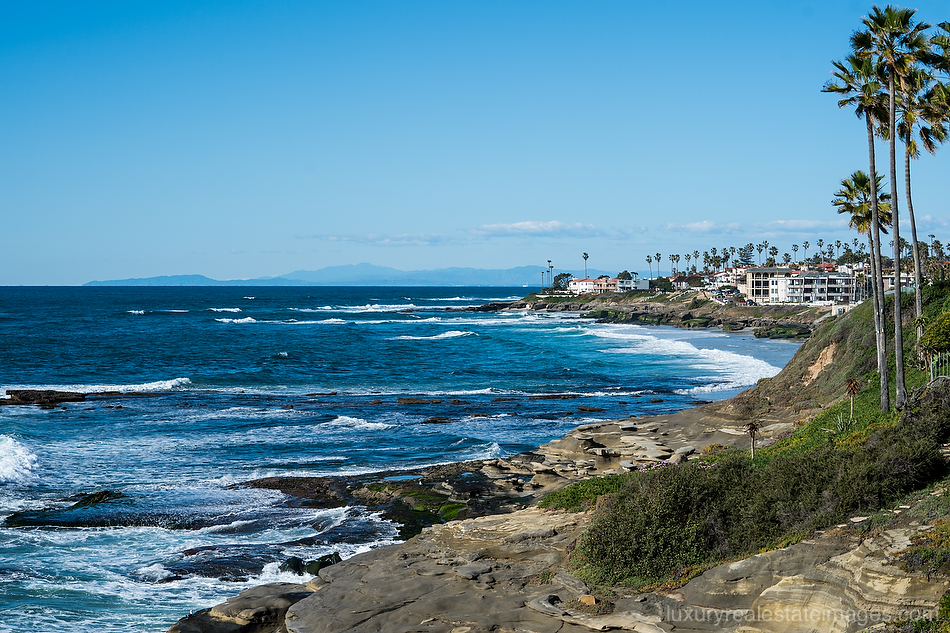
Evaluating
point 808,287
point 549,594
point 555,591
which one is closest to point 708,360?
point 555,591

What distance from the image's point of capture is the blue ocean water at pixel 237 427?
56.6ft

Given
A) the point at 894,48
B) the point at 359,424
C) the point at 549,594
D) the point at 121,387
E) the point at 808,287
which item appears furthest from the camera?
the point at 808,287

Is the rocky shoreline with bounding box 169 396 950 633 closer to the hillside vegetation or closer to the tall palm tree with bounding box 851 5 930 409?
the hillside vegetation

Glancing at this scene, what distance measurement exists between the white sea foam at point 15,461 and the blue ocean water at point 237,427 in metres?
0.12

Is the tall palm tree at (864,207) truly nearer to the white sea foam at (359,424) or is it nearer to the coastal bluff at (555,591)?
the coastal bluff at (555,591)

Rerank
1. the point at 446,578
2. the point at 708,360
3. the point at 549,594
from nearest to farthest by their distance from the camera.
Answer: the point at 549,594 < the point at 446,578 < the point at 708,360

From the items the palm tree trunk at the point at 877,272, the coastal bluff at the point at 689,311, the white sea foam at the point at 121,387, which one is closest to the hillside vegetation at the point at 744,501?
the palm tree trunk at the point at 877,272

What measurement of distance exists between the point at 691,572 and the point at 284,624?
680 cm

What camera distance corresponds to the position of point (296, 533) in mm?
19859

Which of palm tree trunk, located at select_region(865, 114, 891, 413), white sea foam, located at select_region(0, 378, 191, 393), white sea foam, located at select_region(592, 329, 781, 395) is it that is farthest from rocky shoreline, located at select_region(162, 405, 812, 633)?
white sea foam, located at select_region(0, 378, 191, 393)

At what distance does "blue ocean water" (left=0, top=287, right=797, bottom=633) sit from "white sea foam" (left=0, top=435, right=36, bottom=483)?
0.12 metres

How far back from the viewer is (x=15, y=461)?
27.4m

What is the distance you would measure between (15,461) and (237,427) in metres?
9.58

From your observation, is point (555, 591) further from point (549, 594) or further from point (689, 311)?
point (689, 311)
